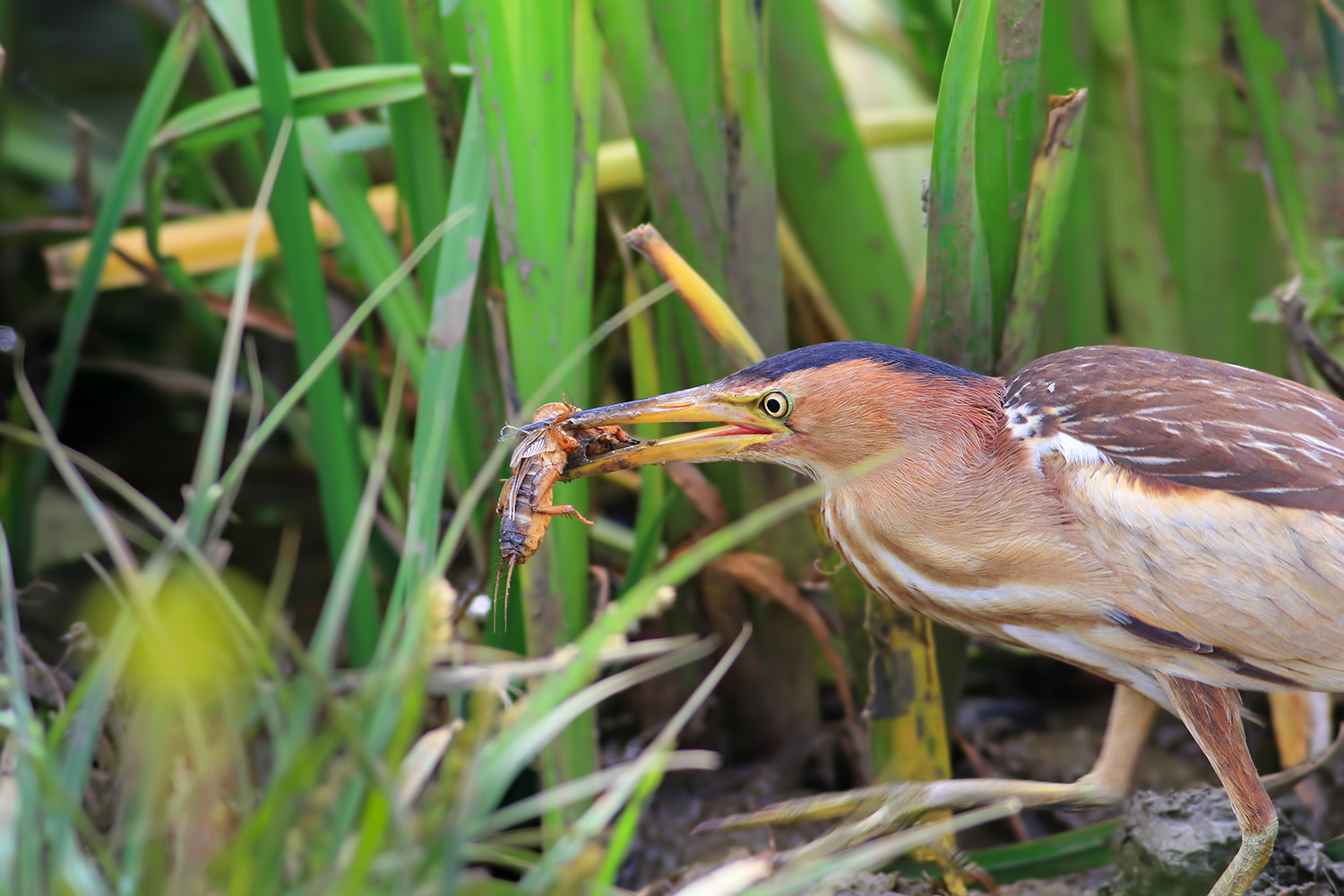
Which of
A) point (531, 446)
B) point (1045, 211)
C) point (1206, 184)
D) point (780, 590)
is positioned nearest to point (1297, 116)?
point (1206, 184)

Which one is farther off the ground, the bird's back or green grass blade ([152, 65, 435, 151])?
green grass blade ([152, 65, 435, 151])

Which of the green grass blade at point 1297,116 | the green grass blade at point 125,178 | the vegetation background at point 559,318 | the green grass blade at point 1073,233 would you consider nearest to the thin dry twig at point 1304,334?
the vegetation background at point 559,318

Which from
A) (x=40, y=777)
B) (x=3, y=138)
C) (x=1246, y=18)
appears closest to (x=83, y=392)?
(x=3, y=138)

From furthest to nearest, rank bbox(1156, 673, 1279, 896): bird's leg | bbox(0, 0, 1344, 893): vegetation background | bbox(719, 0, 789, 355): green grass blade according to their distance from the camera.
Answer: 1. bbox(719, 0, 789, 355): green grass blade
2. bbox(1156, 673, 1279, 896): bird's leg
3. bbox(0, 0, 1344, 893): vegetation background

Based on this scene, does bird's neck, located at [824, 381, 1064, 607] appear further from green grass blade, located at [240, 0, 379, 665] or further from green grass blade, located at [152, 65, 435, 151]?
green grass blade, located at [152, 65, 435, 151]

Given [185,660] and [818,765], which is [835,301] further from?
[185,660]

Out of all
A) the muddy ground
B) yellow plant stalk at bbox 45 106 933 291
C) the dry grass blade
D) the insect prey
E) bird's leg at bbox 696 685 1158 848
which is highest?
yellow plant stalk at bbox 45 106 933 291

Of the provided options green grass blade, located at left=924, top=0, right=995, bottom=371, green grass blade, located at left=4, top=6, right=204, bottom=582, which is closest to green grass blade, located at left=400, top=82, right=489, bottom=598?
green grass blade, located at left=4, top=6, right=204, bottom=582
